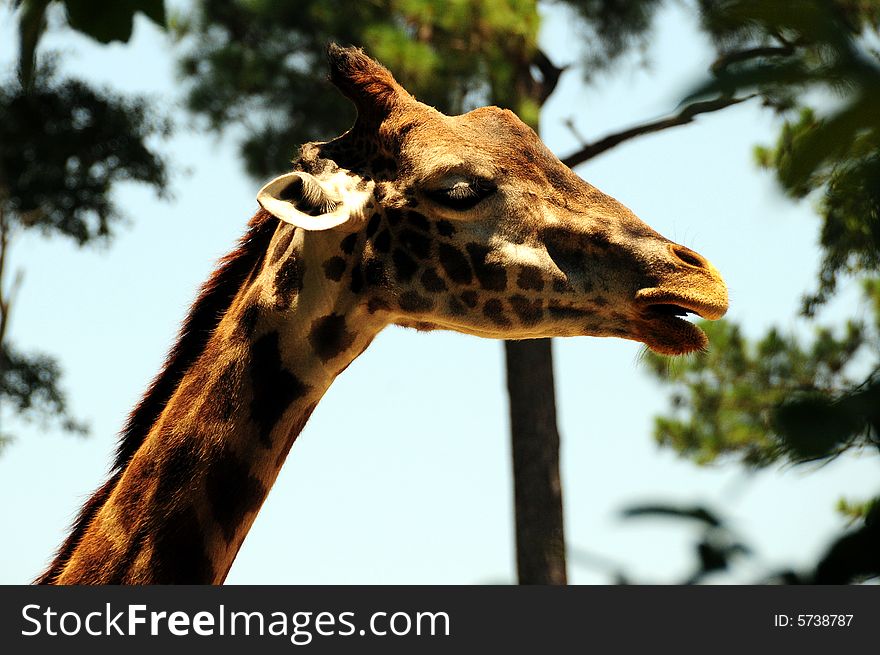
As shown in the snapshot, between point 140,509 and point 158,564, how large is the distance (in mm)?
200

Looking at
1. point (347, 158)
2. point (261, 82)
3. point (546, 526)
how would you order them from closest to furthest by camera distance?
point (347, 158), point (546, 526), point (261, 82)

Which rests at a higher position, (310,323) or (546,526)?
(546,526)

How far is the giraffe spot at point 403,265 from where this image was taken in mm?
3967

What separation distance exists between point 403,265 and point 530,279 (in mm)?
451

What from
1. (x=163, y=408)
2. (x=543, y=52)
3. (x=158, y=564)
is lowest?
(x=158, y=564)

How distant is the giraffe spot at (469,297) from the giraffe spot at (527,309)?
130 millimetres

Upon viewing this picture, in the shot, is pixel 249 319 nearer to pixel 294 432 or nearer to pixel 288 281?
pixel 288 281

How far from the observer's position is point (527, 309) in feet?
13.2

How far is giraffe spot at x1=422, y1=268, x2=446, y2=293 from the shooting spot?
13.1ft

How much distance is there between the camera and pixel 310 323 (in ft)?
12.8

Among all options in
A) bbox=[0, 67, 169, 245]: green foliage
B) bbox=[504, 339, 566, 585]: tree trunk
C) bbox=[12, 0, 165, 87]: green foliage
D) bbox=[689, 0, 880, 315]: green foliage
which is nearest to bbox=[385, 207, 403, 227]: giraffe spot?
bbox=[12, 0, 165, 87]: green foliage

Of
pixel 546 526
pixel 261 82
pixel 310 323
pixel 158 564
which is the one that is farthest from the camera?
pixel 261 82

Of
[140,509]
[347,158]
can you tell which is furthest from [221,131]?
[140,509]

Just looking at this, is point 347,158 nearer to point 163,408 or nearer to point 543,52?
point 163,408
